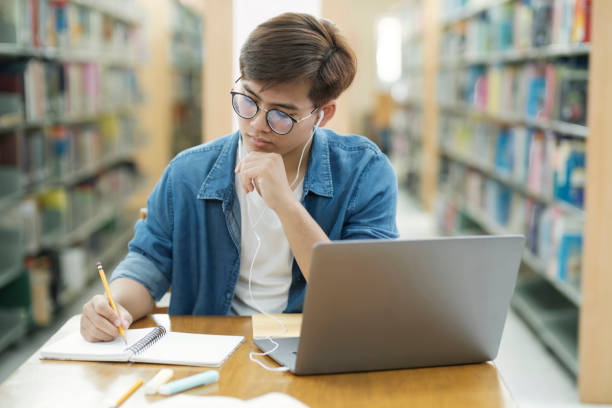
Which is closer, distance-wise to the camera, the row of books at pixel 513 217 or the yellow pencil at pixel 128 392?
the yellow pencil at pixel 128 392

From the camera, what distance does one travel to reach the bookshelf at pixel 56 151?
319 cm

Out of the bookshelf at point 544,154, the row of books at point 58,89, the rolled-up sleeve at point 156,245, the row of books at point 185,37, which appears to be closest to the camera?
the rolled-up sleeve at point 156,245

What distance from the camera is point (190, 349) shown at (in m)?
1.17

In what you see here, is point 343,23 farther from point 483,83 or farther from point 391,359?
point 483,83

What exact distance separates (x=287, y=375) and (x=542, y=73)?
2.89m

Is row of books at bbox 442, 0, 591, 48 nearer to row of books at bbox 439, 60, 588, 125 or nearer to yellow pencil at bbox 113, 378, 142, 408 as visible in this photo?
row of books at bbox 439, 60, 588, 125

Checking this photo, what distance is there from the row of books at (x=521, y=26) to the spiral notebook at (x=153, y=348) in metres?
2.16

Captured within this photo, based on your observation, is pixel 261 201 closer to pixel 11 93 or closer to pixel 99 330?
pixel 99 330

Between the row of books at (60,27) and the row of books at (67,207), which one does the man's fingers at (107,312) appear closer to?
the row of books at (60,27)

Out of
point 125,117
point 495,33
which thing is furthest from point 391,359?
point 125,117

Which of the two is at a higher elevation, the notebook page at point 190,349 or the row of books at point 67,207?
the notebook page at point 190,349

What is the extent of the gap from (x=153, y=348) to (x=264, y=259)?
1.37ft

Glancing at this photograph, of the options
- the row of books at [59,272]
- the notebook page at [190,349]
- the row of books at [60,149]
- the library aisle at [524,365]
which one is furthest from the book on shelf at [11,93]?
the notebook page at [190,349]

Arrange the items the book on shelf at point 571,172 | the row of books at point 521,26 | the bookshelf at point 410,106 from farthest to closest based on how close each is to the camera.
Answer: the bookshelf at point 410,106 < the book on shelf at point 571,172 < the row of books at point 521,26
